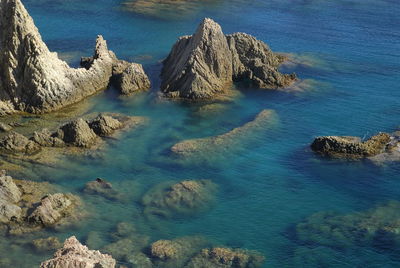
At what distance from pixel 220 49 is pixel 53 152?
83.9 feet

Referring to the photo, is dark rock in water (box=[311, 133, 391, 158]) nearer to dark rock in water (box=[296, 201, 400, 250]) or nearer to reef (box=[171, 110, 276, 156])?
reef (box=[171, 110, 276, 156])

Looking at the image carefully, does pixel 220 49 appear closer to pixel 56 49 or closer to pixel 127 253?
pixel 56 49

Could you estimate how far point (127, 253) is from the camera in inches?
1448

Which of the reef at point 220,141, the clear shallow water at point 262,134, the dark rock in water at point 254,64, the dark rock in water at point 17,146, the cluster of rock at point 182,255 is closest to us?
the cluster of rock at point 182,255

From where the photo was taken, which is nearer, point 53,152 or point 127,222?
point 127,222

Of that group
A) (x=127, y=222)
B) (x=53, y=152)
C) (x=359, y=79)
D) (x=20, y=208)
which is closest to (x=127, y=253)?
(x=127, y=222)

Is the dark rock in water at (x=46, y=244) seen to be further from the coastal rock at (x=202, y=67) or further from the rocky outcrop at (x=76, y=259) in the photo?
the coastal rock at (x=202, y=67)

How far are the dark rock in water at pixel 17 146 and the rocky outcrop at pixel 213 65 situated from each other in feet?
62.0

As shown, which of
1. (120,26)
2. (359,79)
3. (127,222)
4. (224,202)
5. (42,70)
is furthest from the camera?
(120,26)

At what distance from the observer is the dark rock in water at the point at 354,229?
38906 millimetres

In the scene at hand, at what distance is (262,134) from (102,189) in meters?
18.9

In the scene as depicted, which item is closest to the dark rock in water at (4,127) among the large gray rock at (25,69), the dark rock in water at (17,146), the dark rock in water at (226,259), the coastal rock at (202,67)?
the dark rock in water at (17,146)

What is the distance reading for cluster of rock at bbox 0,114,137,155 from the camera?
49.4m

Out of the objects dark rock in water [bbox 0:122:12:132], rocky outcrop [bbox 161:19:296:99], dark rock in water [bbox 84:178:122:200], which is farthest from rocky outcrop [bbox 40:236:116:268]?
rocky outcrop [bbox 161:19:296:99]
